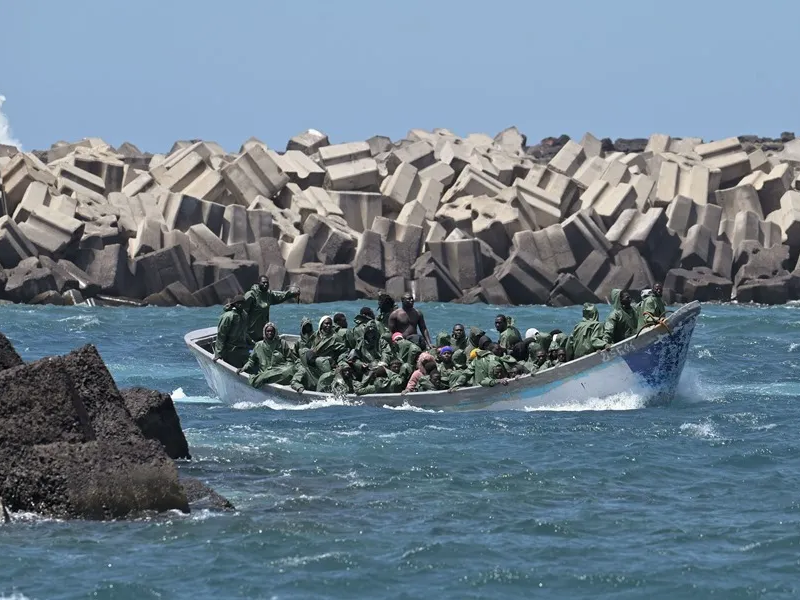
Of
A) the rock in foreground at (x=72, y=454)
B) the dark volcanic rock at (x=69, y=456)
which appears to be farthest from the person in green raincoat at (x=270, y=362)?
the dark volcanic rock at (x=69, y=456)

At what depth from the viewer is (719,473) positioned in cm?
2016

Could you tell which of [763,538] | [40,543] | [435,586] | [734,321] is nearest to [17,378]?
[40,543]

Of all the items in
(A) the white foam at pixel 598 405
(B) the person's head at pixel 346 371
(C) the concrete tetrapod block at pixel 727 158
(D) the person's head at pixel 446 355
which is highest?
(C) the concrete tetrapod block at pixel 727 158

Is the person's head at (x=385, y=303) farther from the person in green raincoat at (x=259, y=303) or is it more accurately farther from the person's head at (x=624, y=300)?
the person's head at (x=624, y=300)

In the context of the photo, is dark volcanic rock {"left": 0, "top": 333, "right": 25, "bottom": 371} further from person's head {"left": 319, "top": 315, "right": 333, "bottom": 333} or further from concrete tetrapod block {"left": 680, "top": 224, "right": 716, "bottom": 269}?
concrete tetrapod block {"left": 680, "top": 224, "right": 716, "bottom": 269}

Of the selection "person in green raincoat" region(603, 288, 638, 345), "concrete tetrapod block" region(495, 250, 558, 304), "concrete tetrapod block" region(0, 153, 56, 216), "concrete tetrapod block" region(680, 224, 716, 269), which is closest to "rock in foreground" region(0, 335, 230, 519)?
"person in green raincoat" region(603, 288, 638, 345)

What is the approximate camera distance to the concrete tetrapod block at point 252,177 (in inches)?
2250

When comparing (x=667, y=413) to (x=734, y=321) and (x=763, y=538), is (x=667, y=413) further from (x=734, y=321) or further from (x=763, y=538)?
(x=734, y=321)

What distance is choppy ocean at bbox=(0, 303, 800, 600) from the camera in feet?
48.1

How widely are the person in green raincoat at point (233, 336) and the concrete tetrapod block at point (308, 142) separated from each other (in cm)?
3873

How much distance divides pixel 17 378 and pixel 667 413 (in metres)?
11.9

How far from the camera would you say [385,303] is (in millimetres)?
28625

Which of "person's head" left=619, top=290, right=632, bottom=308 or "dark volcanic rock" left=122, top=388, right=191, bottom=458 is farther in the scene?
"person's head" left=619, top=290, right=632, bottom=308

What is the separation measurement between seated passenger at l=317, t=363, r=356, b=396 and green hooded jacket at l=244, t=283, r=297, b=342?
1.64 metres
